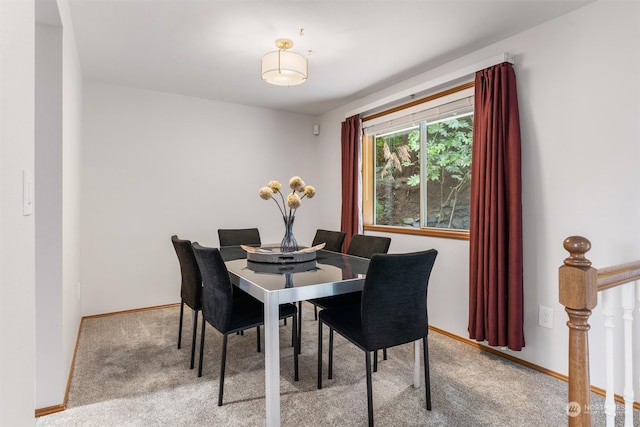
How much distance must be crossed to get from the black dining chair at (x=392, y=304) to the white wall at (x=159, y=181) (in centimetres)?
271

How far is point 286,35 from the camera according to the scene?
2553 millimetres

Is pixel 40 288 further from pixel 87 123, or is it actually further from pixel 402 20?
pixel 402 20

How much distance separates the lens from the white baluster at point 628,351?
1320 millimetres

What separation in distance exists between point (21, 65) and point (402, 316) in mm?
1749

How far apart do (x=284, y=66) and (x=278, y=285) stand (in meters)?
1.44

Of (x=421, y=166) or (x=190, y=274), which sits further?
(x=421, y=166)

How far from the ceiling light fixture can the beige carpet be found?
2.02 meters

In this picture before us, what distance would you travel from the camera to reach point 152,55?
2.91 m

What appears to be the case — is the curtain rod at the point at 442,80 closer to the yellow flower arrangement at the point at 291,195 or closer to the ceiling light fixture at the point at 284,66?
the ceiling light fixture at the point at 284,66

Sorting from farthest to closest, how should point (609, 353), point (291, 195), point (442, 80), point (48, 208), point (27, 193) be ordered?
point (442, 80)
point (291, 195)
point (48, 208)
point (609, 353)
point (27, 193)

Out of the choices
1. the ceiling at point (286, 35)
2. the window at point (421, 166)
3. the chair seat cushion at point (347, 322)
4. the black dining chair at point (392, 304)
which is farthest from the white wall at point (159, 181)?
the black dining chair at point (392, 304)

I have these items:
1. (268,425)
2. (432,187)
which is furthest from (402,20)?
(268,425)

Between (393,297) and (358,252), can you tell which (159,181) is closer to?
(358,252)

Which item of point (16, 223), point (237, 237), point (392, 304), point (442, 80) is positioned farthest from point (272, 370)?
point (442, 80)
